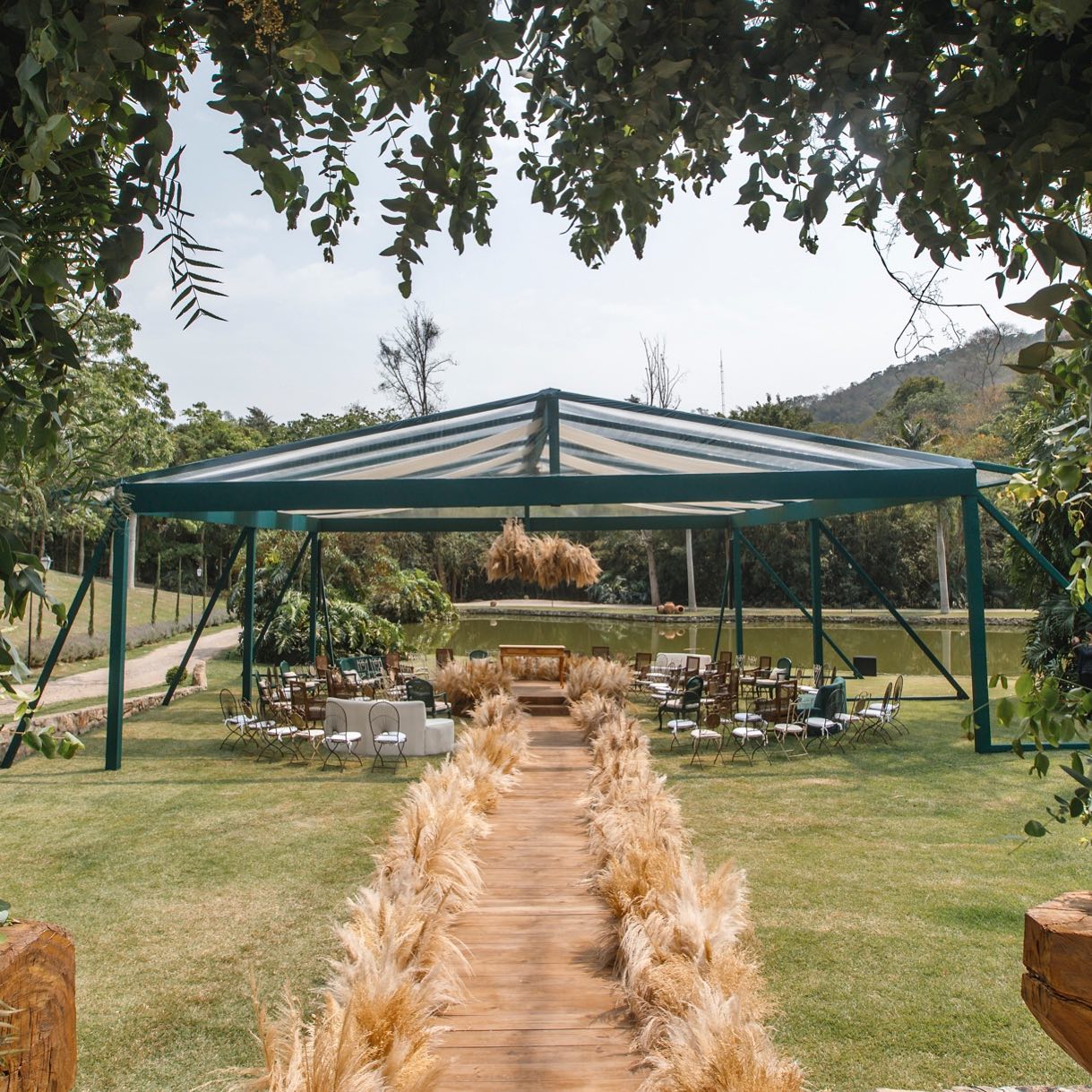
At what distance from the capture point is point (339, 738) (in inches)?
467

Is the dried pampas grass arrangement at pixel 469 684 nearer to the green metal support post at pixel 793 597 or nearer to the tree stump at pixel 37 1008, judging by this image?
the green metal support post at pixel 793 597

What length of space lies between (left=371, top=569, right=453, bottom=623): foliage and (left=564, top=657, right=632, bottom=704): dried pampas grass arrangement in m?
12.9

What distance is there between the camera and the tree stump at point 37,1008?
53.4 inches

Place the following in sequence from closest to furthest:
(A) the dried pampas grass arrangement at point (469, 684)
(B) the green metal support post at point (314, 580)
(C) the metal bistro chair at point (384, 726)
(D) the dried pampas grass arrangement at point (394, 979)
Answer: (D) the dried pampas grass arrangement at point (394, 979)
(C) the metal bistro chair at point (384, 726)
(A) the dried pampas grass arrangement at point (469, 684)
(B) the green metal support post at point (314, 580)

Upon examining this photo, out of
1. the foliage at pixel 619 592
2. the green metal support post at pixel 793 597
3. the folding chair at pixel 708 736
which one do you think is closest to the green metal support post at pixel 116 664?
the folding chair at pixel 708 736

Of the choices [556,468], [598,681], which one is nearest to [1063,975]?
[556,468]

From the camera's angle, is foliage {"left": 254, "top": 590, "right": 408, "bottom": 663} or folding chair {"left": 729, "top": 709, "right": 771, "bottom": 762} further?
foliage {"left": 254, "top": 590, "right": 408, "bottom": 663}

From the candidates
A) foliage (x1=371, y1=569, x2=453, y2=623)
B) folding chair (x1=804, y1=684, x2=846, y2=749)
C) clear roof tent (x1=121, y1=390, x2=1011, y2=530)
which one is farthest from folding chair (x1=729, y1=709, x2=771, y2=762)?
foliage (x1=371, y1=569, x2=453, y2=623)

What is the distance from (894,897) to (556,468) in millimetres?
6256

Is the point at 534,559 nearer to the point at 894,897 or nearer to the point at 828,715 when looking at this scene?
the point at 828,715

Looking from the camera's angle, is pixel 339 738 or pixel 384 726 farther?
pixel 384 726

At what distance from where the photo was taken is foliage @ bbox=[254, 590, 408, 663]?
25141mm

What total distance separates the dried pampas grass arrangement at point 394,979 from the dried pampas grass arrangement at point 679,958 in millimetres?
889

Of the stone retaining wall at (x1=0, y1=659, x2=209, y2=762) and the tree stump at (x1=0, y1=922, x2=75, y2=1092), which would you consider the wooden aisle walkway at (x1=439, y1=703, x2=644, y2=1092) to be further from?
the stone retaining wall at (x1=0, y1=659, x2=209, y2=762)
